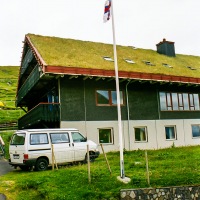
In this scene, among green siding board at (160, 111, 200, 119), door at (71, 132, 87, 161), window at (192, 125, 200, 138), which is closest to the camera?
door at (71, 132, 87, 161)

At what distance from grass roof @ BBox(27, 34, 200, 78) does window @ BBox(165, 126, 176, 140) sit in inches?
172

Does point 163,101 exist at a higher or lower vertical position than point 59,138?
higher

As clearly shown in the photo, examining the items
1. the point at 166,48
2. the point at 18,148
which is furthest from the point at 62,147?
the point at 166,48

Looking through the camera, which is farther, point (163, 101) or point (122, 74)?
point (163, 101)

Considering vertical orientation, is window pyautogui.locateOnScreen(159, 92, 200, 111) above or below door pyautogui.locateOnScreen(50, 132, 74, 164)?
above

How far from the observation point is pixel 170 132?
25.8 m

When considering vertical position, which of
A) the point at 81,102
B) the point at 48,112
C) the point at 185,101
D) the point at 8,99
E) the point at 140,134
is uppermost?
the point at 8,99

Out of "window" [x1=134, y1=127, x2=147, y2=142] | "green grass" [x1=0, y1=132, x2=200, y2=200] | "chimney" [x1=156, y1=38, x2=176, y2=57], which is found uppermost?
"chimney" [x1=156, y1=38, x2=176, y2=57]

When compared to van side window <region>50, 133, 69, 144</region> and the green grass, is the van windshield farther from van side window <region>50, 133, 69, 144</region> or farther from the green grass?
the green grass

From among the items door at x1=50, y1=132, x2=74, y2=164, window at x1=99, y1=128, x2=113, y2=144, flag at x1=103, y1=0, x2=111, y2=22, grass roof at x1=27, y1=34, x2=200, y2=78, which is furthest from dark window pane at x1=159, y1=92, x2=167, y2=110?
flag at x1=103, y1=0, x2=111, y2=22

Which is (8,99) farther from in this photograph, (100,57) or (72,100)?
(72,100)

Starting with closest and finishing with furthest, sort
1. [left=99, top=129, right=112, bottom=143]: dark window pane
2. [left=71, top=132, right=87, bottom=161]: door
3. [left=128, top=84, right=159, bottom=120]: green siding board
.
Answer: [left=71, top=132, right=87, bottom=161]: door → [left=99, top=129, right=112, bottom=143]: dark window pane → [left=128, top=84, right=159, bottom=120]: green siding board

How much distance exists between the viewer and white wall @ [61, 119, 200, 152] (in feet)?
72.0

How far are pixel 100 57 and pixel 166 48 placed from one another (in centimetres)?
1031
